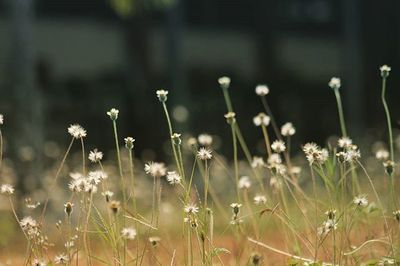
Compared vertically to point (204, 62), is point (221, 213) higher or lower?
lower

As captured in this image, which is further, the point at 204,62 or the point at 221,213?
the point at 204,62

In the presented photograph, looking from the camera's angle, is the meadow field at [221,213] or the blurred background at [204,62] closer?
the meadow field at [221,213]

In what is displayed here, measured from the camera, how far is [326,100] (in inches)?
803

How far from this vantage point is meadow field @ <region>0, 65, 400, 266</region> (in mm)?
2938

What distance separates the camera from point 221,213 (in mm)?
5688

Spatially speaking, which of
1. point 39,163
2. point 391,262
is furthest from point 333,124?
point 391,262

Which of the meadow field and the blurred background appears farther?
the blurred background

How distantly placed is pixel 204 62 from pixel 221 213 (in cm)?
1608

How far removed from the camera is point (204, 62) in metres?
21.6

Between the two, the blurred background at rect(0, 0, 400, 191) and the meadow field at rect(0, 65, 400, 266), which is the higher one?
the blurred background at rect(0, 0, 400, 191)

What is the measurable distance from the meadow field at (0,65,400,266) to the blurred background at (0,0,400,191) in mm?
2031

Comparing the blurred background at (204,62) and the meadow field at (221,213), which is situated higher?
the blurred background at (204,62)

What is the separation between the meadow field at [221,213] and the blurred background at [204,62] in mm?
2031

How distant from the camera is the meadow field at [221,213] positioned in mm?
2938
